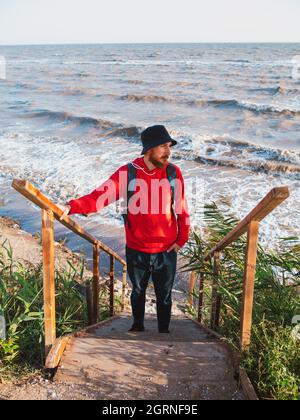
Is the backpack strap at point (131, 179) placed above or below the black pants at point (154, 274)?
above

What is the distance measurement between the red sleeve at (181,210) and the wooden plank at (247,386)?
1.23m

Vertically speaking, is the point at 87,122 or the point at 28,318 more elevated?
the point at 87,122

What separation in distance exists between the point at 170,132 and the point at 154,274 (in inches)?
613

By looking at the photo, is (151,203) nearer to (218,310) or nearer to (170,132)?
(218,310)

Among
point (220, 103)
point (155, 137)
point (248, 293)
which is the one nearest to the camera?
point (248, 293)

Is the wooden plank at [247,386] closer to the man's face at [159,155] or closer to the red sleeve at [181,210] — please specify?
the red sleeve at [181,210]

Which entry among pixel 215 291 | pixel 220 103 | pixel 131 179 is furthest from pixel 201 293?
pixel 220 103

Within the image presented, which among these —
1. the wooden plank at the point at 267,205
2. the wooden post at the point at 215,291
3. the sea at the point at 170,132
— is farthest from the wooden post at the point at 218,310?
the sea at the point at 170,132

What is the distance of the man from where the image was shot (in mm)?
3393

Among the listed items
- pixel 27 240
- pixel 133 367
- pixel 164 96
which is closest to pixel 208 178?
pixel 27 240

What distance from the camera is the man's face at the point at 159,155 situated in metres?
3.41

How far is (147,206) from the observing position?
11.3 feet

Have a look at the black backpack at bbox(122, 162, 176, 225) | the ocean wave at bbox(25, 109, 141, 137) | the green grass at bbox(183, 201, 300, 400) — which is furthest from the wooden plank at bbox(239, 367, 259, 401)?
the ocean wave at bbox(25, 109, 141, 137)

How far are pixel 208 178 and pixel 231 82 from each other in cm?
2452
